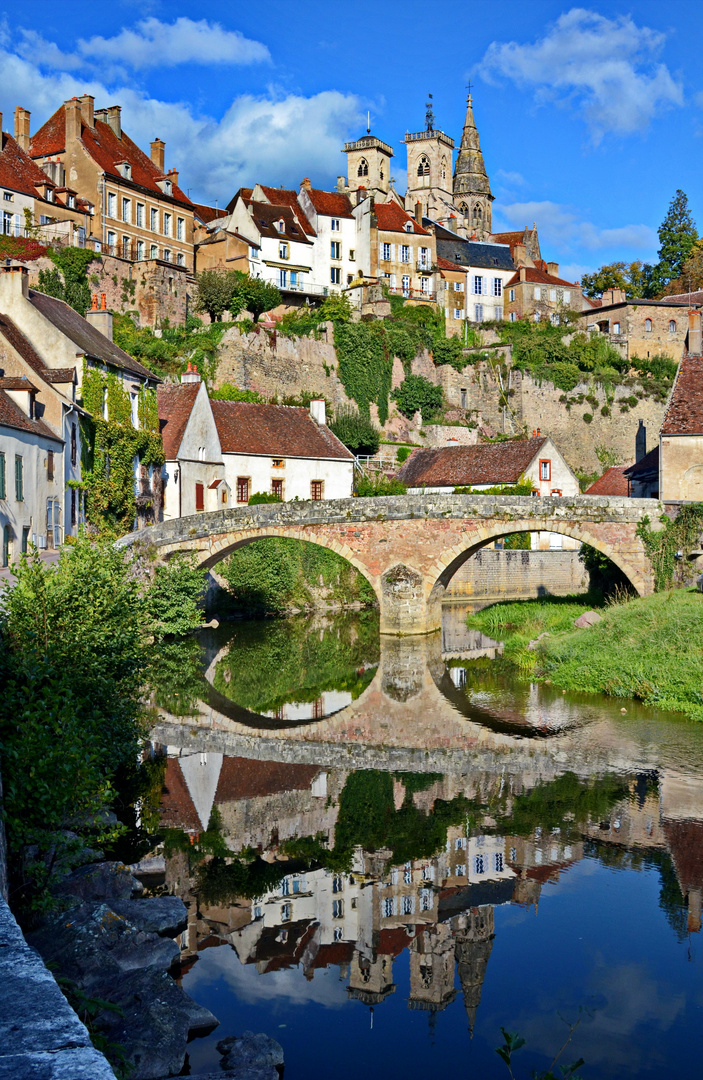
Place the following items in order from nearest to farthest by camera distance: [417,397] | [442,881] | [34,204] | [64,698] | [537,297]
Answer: [64,698]
[442,881]
[34,204]
[417,397]
[537,297]

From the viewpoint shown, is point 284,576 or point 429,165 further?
point 429,165

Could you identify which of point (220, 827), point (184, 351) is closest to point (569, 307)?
point (184, 351)

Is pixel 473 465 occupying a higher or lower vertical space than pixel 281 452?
lower

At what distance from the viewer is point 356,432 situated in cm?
4656

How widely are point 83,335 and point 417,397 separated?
78.1 ft

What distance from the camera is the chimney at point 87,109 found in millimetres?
47438

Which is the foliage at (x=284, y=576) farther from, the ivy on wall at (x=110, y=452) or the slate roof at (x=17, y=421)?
the slate roof at (x=17, y=421)

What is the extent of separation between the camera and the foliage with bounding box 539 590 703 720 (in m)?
19.2

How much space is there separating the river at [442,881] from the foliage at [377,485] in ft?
74.1

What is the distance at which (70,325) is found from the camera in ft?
101

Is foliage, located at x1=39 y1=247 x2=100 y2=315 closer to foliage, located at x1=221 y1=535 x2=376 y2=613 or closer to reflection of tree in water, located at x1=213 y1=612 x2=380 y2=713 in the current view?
foliage, located at x1=221 y1=535 x2=376 y2=613

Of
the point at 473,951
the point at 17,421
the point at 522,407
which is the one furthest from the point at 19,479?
the point at 522,407

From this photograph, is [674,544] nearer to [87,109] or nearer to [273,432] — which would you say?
[273,432]

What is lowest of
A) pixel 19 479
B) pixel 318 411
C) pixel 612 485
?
pixel 19 479
